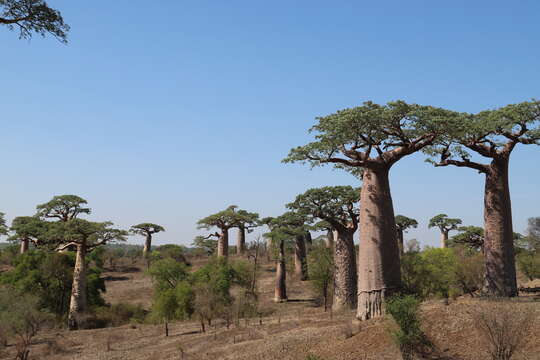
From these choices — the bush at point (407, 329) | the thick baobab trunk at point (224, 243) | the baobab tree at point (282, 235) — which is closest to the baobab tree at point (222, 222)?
the thick baobab trunk at point (224, 243)

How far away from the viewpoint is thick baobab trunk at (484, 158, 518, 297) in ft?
38.6

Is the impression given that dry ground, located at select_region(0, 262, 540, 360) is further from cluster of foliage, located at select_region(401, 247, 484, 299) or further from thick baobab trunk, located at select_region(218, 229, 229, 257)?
thick baobab trunk, located at select_region(218, 229, 229, 257)

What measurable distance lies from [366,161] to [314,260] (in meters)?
9.19

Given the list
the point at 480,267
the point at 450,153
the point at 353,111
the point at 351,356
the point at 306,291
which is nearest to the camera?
the point at 351,356

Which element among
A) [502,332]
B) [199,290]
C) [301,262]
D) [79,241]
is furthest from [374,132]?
[301,262]

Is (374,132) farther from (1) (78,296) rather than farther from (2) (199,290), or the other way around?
(1) (78,296)

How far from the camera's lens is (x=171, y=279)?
2075 cm

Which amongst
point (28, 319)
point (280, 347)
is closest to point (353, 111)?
point (280, 347)

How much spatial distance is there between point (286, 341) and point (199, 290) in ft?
23.7

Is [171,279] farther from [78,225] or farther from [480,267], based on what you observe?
[480,267]

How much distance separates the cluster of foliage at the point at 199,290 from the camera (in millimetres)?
16141

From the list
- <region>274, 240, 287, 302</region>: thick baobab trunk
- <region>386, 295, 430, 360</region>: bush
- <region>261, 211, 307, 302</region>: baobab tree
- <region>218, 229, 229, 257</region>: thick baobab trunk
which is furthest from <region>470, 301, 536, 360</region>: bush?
<region>218, 229, 229, 257</region>: thick baobab trunk

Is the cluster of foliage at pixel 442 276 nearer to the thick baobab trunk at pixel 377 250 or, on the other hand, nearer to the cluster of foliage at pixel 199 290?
the thick baobab trunk at pixel 377 250

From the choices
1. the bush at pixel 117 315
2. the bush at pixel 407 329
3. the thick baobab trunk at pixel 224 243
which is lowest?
the bush at pixel 117 315
